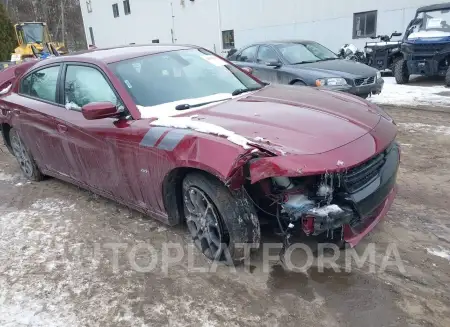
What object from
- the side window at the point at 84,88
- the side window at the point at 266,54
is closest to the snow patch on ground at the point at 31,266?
the side window at the point at 84,88

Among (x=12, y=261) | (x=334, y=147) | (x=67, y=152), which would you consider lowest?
(x=12, y=261)

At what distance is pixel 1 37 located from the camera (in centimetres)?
2397

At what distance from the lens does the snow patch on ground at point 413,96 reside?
27.4 feet

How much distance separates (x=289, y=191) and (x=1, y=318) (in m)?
2.04

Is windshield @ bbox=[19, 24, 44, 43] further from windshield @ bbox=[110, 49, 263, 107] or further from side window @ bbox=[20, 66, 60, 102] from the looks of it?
windshield @ bbox=[110, 49, 263, 107]

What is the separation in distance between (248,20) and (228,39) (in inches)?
82.3

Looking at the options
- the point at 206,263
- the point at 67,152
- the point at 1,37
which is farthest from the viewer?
the point at 1,37

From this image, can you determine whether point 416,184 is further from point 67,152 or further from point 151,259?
point 67,152

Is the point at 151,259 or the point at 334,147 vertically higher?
the point at 334,147

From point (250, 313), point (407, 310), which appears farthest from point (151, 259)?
point (407, 310)

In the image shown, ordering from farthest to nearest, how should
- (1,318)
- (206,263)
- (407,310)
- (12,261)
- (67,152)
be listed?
(67,152) → (12,261) → (206,263) → (1,318) → (407,310)

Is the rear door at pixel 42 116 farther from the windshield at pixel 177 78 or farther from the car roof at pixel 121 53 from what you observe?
the windshield at pixel 177 78

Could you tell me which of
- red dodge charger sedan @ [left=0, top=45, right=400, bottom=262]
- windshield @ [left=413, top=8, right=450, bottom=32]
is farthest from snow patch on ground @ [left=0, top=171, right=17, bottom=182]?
windshield @ [left=413, top=8, right=450, bottom=32]

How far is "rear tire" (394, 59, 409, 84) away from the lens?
11.0m
